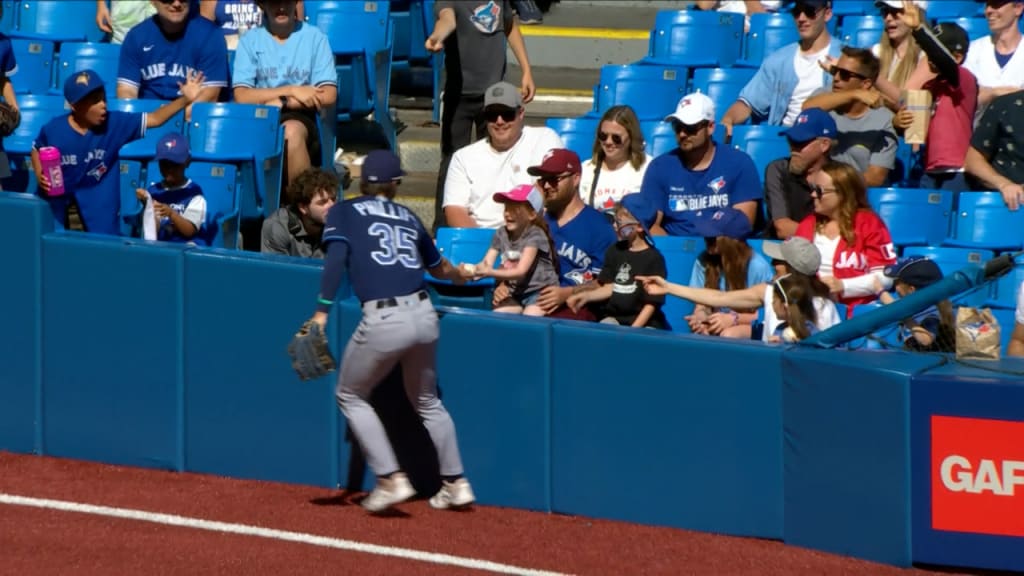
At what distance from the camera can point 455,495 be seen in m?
6.96

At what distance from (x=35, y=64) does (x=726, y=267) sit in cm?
577

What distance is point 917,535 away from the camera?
20.5ft

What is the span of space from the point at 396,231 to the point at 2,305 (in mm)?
2376

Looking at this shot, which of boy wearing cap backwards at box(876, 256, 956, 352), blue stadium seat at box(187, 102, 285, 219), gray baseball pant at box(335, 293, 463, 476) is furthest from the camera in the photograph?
blue stadium seat at box(187, 102, 285, 219)

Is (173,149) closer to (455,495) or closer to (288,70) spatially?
(288,70)

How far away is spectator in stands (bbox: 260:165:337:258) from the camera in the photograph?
8055 mm

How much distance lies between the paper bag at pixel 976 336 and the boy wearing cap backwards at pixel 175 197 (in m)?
4.22

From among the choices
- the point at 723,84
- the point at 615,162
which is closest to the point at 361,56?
the point at 723,84

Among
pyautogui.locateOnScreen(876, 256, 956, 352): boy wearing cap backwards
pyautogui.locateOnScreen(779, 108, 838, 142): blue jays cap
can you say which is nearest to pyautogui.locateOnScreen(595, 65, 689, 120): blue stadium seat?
pyautogui.locateOnScreen(779, 108, 838, 142): blue jays cap

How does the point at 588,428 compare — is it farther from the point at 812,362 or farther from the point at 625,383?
the point at 812,362

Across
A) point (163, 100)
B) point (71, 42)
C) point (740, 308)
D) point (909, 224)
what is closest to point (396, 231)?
point (740, 308)

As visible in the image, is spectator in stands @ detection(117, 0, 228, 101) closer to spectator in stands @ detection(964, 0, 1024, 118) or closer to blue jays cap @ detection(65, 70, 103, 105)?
blue jays cap @ detection(65, 70, 103, 105)

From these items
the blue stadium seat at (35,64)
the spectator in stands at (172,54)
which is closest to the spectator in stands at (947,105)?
the spectator in stands at (172,54)

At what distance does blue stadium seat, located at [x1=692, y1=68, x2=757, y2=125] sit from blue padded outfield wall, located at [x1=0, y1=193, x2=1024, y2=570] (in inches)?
144
